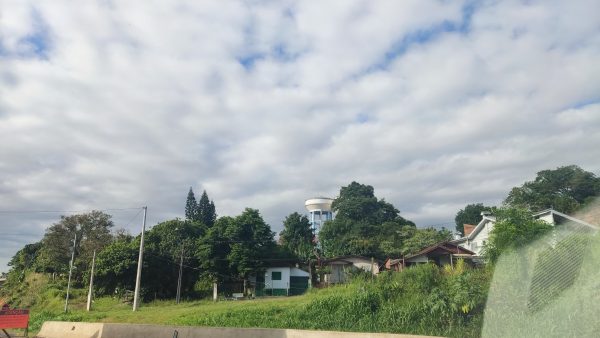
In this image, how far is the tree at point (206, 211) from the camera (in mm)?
68000

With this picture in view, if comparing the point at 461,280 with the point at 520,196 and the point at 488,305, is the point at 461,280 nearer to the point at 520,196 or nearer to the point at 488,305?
the point at 488,305

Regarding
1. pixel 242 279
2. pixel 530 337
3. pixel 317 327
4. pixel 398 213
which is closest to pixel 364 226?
pixel 398 213

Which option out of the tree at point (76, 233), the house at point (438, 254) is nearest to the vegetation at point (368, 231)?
the house at point (438, 254)

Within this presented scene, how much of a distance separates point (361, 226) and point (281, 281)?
18.1 metres

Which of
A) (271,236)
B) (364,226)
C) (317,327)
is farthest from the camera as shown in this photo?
(364,226)

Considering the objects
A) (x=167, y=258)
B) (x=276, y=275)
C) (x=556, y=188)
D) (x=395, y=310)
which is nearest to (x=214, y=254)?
(x=167, y=258)

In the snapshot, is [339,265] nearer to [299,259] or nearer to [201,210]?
[299,259]

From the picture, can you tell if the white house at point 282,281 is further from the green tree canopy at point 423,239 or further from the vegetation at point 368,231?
the green tree canopy at point 423,239

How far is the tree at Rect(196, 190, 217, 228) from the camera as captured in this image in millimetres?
68000

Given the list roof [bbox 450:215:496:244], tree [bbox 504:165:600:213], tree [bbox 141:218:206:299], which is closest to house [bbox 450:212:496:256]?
roof [bbox 450:215:496:244]

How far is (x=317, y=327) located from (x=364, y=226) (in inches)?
1706

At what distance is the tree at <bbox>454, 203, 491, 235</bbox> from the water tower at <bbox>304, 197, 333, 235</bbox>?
2046 cm

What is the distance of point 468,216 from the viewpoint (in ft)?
210

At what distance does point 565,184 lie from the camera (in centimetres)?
4828
